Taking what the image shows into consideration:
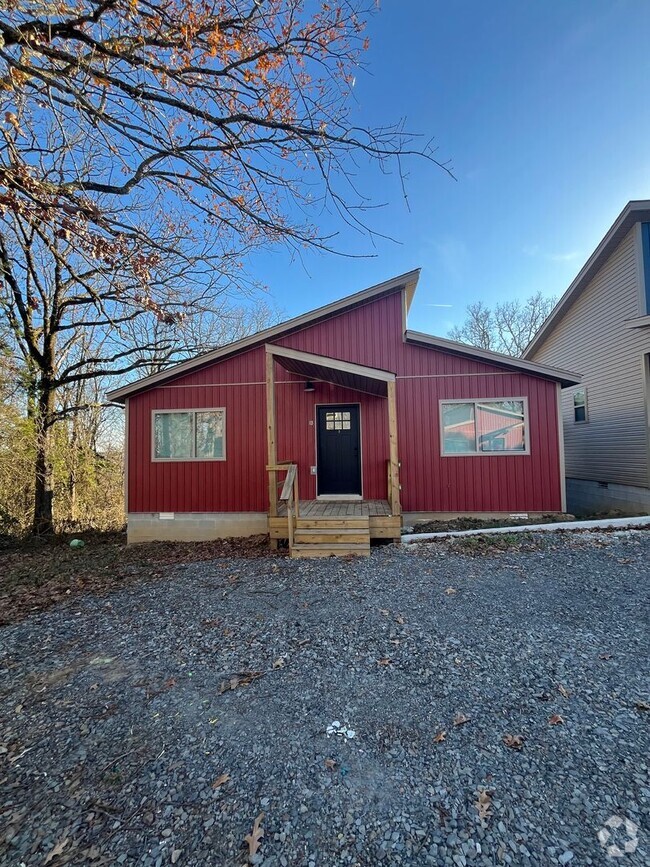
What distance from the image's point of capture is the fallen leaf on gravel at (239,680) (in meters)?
2.63

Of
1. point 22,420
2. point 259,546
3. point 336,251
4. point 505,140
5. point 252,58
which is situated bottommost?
point 259,546

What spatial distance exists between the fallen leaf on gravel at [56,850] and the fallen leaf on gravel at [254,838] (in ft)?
2.43

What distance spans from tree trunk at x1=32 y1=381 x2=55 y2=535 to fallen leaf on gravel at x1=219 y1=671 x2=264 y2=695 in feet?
30.7

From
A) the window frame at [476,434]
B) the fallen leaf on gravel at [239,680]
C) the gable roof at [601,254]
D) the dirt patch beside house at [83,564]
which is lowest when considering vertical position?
the dirt patch beside house at [83,564]

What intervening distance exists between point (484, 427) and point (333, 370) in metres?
3.27

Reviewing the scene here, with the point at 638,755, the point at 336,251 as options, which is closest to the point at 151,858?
the point at 638,755

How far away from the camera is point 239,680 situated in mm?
2711

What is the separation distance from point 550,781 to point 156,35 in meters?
5.56

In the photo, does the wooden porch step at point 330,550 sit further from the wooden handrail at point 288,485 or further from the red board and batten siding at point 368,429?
the red board and batten siding at point 368,429

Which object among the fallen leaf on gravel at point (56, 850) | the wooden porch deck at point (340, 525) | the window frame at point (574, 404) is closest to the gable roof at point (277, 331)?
the wooden porch deck at point (340, 525)

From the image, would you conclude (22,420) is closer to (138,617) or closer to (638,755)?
(138,617)

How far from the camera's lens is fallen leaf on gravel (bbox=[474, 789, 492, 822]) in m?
1.62

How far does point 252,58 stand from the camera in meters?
3.16

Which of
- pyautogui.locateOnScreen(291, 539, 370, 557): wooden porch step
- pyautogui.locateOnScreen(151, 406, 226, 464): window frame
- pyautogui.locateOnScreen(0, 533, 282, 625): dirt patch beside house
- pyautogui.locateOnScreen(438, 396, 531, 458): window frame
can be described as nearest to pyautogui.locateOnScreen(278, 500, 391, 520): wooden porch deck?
pyautogui.locateOnScreen(291, 539, 370, 557): wooden porch step
